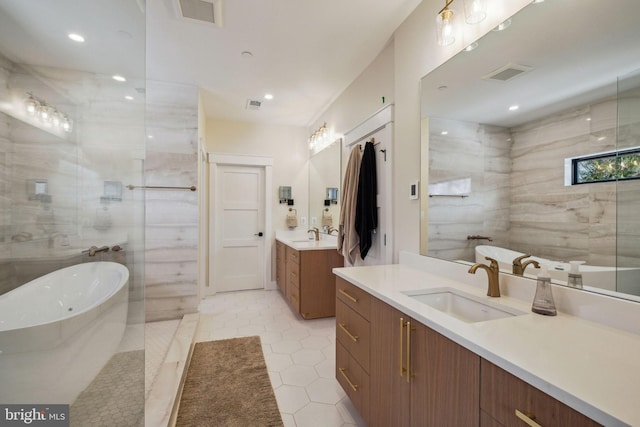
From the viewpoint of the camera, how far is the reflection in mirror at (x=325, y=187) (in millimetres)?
3407

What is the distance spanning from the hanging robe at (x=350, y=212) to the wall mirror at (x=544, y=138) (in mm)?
980

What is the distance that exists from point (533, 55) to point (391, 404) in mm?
1660

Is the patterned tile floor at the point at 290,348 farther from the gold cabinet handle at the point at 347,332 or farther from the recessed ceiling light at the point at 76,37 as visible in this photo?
the recessed ceiling light at the point at 76,37

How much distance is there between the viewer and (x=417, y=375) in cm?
106

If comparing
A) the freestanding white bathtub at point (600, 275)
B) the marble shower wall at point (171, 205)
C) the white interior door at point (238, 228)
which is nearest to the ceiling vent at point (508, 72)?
the freestanding white bathtub at point (600, 275)

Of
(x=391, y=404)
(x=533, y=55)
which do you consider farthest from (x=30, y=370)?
(x=533, y=55)

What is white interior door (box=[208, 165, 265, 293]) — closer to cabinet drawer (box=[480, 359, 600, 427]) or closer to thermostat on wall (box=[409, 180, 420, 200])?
thermostat on wall (box=[409, 180, 420, 200])

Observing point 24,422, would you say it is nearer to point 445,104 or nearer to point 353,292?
point 353,292

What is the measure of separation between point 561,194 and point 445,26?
1.07 m

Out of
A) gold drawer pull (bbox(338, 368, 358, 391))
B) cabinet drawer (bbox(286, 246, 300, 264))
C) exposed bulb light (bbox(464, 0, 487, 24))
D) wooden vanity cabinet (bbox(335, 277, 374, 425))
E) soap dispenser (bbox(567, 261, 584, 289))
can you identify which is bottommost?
gold drawer pull (bbox(338, 368, 358, 391))

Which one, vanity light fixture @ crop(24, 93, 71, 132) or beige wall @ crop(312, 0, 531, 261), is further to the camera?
beige wall @ crop(312, 0, 531, 261)

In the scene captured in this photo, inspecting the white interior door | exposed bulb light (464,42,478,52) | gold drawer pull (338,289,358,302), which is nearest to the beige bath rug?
gold drawer pull (338,289,358,302)

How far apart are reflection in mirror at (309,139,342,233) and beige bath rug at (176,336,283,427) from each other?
71.0 inches

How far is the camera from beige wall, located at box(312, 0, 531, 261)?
5.66 ft
